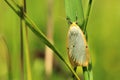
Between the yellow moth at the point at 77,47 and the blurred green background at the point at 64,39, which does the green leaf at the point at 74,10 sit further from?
the blurred green background at the point at 64,39

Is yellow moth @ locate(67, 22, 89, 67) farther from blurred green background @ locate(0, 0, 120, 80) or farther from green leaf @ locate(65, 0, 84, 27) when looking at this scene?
blurred green background @ locate(0, 0, 120, 80)

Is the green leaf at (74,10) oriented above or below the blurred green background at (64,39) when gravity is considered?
above

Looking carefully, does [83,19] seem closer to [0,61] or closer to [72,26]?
[72,26]

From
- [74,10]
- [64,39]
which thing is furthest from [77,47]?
[64,39]

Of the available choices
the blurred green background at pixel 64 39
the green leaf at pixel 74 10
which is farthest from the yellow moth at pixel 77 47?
the blurred green background at pixel 64 39

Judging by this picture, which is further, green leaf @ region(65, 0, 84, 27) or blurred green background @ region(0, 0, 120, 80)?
blurred green background @ region(0, 0, 120, 80)

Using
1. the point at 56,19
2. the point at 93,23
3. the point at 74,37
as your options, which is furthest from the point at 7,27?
the point at 74,37

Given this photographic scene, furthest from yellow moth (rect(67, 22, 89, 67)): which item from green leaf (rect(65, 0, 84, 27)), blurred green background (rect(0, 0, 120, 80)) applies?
blurred green background (rect(0, 0, 120, 80))
